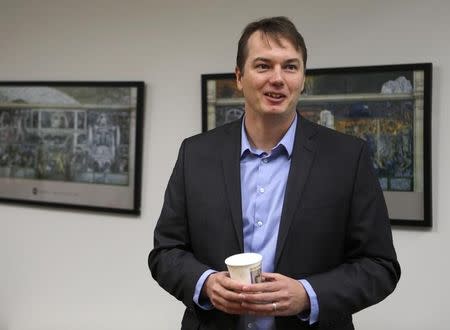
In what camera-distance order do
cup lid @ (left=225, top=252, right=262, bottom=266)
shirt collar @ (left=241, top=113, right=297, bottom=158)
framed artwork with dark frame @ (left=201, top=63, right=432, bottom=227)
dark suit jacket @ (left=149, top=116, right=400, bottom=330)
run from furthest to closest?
framed artwork with dark frame @ (left=201, top=63, right=432, bottom=227), shirt collar @ (left=241, top=113, right=297, bottom=158), dark suit jacket @ (left=149, top=116, right=400, bottom=330), cup lid @ (left=225, top=252, right=262, bottom=266)

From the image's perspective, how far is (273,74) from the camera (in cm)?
108

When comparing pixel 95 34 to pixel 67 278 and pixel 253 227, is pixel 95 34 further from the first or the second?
pixel 253 227

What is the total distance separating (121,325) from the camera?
2152mm

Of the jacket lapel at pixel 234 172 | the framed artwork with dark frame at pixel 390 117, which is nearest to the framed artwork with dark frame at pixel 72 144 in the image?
the framed artwork with dark frame at pixel 390 117

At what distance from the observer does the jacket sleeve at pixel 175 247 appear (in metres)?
1.07

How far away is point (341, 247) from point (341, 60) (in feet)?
3.17

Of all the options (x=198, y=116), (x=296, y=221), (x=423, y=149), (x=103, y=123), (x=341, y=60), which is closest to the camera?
(x=296, y=221)

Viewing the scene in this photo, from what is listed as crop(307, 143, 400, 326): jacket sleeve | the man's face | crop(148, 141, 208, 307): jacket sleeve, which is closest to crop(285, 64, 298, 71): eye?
the man's face

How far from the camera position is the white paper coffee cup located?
35.9 inches

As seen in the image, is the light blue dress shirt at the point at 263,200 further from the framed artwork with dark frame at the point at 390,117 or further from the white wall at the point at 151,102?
the white wall at the point at 151,102

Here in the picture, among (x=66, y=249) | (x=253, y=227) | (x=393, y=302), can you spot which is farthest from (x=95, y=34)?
(x=393, y=302)

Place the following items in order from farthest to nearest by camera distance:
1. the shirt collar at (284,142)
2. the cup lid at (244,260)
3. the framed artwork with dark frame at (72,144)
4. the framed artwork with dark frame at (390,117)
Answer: the framed artwork with dark frame at (72,144) → the framed artwork with dark frame at (390,117) → the shirt collar at (284,142) → the cup lid at (244,260)

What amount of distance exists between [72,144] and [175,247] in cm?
126

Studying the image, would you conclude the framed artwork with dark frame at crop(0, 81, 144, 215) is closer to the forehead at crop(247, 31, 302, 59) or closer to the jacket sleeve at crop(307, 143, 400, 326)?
the forehead at crop(247, 31, 302, 59)
